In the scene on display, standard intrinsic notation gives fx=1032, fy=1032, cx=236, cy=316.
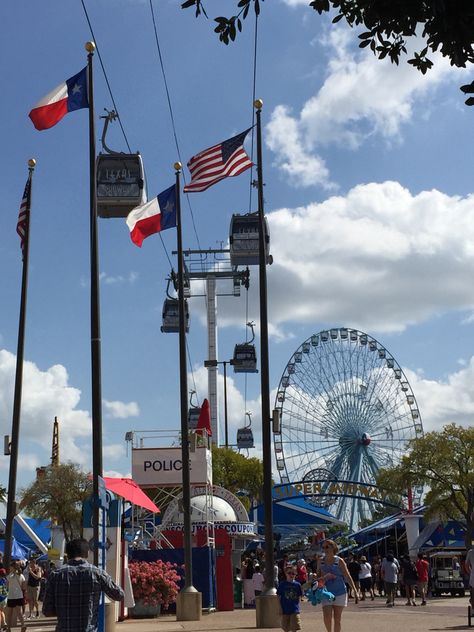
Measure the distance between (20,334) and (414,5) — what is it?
22818 millimetres

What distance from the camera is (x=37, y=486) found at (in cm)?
4891

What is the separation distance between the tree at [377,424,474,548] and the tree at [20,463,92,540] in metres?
18.2

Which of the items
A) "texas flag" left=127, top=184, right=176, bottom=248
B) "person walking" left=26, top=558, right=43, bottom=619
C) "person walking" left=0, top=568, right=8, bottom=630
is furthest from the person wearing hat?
"person walking" left=0, top=568, right=8, bottom=630

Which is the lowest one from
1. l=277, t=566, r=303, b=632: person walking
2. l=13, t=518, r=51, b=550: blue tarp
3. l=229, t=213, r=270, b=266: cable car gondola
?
l=277, t=566, r=303, b=632: person walking

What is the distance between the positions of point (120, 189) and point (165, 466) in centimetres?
1079

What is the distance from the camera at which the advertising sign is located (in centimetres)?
3422

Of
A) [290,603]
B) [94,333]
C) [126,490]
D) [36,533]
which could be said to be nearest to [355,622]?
[126,490]

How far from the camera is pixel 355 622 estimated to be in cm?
2292

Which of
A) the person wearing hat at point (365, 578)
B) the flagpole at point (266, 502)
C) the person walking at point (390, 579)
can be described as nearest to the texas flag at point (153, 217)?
the flagpole at point (266, 502)

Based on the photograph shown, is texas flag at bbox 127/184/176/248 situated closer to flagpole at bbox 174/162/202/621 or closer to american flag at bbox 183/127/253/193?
flagpole at bbox 174/162/202/621

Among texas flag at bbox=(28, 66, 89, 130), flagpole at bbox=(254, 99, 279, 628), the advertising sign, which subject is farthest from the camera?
the advertising sign

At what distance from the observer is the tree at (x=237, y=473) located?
3442 inches

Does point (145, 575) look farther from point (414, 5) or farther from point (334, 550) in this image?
point (414, 5)

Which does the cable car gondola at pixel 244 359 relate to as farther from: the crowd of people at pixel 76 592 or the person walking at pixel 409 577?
the crowd of people at pixel 76 592
